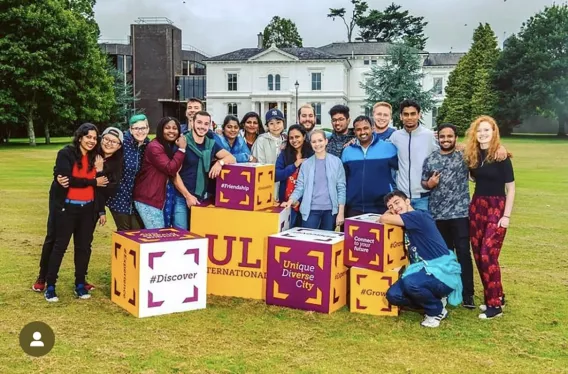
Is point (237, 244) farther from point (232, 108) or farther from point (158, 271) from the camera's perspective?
point (232, 108)

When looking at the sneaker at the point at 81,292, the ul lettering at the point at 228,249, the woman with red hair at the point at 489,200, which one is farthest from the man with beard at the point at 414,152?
the sneaker at the point at 81,292

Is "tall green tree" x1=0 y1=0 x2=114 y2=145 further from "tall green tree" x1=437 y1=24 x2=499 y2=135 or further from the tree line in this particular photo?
"tall green tree" x1=437 y1=24 x2=499 y2=135

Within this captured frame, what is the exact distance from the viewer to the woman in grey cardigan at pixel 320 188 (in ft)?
20.9

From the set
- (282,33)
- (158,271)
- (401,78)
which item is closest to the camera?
(158,271)

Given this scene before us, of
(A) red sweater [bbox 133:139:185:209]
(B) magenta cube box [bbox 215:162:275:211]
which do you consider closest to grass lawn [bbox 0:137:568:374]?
(B) magenta cube box [bbox 215:162:275:211]

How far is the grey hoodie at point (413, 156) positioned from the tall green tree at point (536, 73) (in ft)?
162

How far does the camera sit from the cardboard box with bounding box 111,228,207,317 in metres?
5.57

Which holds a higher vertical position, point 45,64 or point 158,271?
point 45,64

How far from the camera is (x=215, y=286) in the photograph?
254 inches

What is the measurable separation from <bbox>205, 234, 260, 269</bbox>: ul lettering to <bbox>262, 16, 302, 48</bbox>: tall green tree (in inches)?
3031

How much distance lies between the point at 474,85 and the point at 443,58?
13268mm

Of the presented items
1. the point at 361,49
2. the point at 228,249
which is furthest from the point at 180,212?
the point at 361,49

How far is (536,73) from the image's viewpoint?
52.6m

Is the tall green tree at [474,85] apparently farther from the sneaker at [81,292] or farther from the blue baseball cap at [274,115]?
the sneaker at [81,292]
